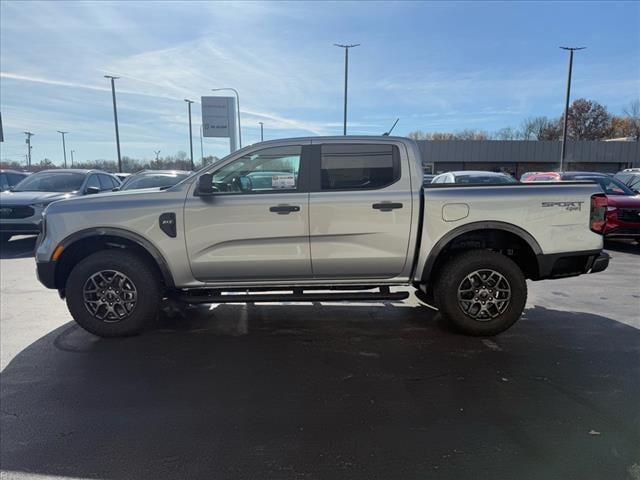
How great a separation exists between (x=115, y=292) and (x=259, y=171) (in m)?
1.90

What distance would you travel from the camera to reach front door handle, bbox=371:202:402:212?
4.17 metres

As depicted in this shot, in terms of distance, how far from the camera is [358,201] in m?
4.17

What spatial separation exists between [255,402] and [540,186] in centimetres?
345

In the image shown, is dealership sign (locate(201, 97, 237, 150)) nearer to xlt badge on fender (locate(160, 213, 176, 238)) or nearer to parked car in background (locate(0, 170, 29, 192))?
parked car in background (locate(0, 170, 29, 192))

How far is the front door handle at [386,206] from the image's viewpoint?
13.7 feet

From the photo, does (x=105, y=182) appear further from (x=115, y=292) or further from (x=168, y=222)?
(x=168, y=222)

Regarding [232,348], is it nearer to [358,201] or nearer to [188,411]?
[188,411]

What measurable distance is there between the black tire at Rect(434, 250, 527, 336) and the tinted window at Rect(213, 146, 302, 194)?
1914mm

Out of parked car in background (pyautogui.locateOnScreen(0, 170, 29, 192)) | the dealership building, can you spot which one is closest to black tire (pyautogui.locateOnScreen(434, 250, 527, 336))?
parked car in background (pyautogui.locateOnScreen(0, 170, 29, 192))

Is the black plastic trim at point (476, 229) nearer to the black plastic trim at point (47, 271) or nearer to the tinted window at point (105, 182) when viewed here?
the black plastic trim at point (47, 271)

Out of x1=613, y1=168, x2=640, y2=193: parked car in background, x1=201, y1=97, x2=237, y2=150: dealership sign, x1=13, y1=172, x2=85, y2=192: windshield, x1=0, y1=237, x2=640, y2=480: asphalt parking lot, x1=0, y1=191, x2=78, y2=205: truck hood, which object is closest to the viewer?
x1=0, y1=237, x2=640, y2=480: asphalt parking lot

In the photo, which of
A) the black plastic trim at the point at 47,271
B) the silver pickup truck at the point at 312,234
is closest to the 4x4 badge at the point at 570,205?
the silver pickup truck at the point at 312,234

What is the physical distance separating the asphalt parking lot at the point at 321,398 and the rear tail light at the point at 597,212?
3.87 feet

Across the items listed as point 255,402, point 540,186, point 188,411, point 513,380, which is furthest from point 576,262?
point 188,411
